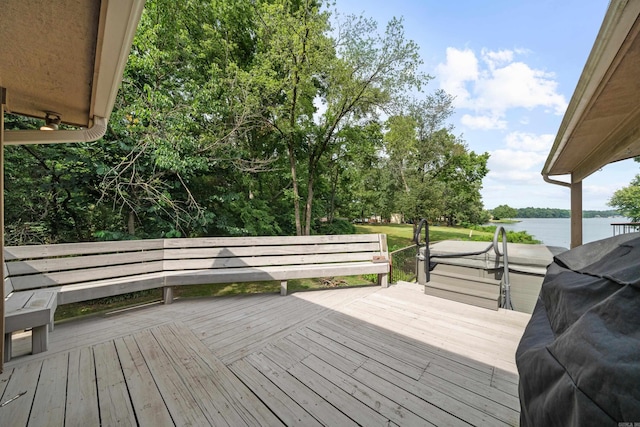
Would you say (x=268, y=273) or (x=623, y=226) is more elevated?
(x=623, y=226)

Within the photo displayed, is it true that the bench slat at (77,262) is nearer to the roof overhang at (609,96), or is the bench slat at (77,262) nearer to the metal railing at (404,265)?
the roof overhang at (609,96)

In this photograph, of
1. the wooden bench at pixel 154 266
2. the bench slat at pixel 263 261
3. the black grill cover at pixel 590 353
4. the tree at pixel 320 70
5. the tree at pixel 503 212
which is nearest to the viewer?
the black grill cover at pixel 590 353

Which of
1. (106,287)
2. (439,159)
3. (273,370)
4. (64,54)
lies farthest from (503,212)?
(64,54)

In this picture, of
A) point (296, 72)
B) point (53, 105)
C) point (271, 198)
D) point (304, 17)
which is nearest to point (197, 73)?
point (296, 72)

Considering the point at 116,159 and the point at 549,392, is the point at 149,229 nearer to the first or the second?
the point at 116,159

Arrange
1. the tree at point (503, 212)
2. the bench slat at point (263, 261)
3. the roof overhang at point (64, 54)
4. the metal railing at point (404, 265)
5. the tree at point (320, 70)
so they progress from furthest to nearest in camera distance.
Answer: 1. the tree at point (503, 212)
2. the tree at point (320, 70)
3. the metal railing at point (404, 265)
4. the bench slat at point (263, 261)
5. the roof overhang at point (64, 54)

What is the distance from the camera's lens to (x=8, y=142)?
2254 mm

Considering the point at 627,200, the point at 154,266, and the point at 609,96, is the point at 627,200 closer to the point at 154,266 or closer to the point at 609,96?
the point at 609,96

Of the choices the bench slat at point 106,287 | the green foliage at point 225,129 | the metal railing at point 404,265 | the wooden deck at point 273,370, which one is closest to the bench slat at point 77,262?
the bench slat at point 106,287

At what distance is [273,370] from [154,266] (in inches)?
81.7

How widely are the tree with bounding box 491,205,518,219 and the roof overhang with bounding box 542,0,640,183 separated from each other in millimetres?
23635

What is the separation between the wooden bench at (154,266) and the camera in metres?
2.05

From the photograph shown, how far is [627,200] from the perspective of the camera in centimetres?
1180

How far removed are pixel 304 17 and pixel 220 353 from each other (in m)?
6.92
